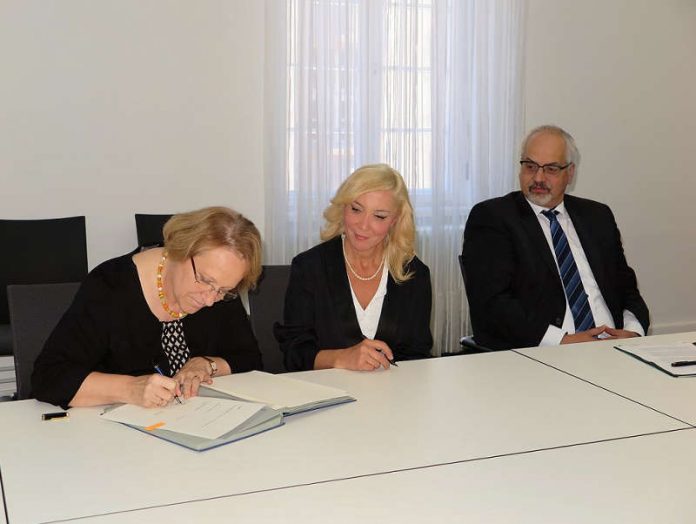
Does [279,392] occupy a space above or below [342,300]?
below

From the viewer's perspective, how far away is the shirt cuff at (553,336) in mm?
3510

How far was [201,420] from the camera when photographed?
80.4 inches

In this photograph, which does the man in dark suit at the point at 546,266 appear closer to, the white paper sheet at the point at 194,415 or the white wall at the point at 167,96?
the white paper sheet at the point at 194,415

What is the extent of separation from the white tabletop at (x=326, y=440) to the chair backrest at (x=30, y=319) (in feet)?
0.85

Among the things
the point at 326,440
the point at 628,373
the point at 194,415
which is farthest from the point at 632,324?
the point at 194,415

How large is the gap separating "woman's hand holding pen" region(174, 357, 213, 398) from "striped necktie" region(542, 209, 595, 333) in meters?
1.85

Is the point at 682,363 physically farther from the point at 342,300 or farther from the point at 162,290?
the point at 162,290

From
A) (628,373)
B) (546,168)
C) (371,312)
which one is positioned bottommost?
(628,373)

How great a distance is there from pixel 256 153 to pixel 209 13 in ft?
2.82

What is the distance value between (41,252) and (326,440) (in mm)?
2750

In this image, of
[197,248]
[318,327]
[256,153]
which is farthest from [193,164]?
[197,248]

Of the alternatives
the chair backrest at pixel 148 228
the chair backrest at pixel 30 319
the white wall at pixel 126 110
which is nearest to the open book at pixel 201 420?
the chair backrest at pixel 30 319

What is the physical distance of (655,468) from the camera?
186 centimetres

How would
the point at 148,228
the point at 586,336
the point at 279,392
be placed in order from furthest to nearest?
the point at 148,228 → the point at 586,336 → the point at 279,392
